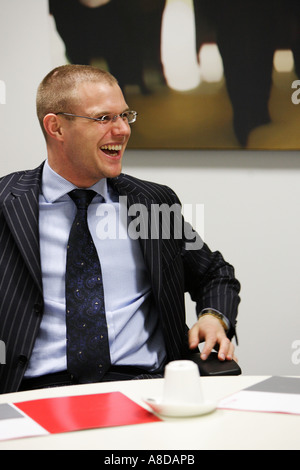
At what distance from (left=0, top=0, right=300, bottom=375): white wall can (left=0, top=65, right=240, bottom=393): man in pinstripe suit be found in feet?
2.27

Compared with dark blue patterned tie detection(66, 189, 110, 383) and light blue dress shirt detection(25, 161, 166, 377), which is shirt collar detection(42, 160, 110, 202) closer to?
light blue dress shirt detection(25, 161, 166, 377)

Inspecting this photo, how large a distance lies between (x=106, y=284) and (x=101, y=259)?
3.1 inches

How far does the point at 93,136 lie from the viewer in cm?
191

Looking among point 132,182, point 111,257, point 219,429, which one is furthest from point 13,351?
point 219,429

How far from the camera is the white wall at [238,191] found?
2703 mm

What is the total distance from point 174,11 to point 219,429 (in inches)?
83.5

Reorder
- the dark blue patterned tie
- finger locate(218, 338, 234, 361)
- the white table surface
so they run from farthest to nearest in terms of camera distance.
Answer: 1. the dark blue patterned tie
2. finger locate(218, 338, 234, 361)
3. the white table surface

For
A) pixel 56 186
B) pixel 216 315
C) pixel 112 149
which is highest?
pixel 112 149

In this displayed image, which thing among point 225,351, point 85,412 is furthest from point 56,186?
point 85,412

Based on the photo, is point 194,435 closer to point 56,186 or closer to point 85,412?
point 85,412

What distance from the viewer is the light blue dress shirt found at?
171 centimetres

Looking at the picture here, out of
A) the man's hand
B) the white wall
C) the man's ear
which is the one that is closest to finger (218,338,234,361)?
the man's hand

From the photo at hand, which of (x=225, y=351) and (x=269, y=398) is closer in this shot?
(x=269, y=398)

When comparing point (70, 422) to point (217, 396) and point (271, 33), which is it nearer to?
point (217, 396)
